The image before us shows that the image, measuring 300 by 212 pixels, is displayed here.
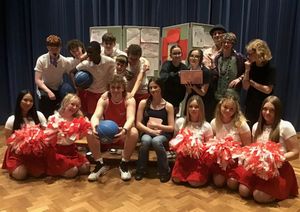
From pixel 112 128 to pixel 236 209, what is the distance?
118 cm

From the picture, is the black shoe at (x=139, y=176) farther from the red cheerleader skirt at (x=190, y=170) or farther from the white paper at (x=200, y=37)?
Answer: the white paper at (x=200, y=37)

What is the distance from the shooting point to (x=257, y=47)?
2887 mm

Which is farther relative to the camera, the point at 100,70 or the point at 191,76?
the point at 100,70

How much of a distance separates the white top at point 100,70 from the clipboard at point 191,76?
2.66 feet

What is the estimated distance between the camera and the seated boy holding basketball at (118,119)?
2874mm

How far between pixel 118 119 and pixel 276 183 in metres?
1.54

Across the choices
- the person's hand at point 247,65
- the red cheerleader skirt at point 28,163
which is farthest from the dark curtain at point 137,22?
the red cheerleader skirt at point 28,163

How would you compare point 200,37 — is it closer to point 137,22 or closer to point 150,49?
point 150,49

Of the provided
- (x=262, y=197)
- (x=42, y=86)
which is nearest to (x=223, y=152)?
(x=262, y=197)

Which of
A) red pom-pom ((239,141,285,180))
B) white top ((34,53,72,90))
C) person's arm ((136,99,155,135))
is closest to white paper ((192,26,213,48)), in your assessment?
person's arm ((136,99,155,135))

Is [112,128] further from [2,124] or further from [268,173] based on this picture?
[2,124]

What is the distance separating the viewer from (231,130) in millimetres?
2750

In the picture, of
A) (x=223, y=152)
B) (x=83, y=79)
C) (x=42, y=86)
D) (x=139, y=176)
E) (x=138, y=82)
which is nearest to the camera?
(x=223, y=152)

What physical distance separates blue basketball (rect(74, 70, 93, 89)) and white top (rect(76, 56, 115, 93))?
0.07 meters
